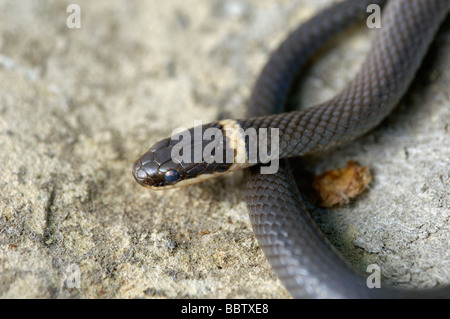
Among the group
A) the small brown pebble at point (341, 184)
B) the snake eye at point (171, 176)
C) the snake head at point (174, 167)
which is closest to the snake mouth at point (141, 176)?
the snake head at point (174, 167)

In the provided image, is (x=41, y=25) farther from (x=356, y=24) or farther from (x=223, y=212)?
(x=356, y=24)

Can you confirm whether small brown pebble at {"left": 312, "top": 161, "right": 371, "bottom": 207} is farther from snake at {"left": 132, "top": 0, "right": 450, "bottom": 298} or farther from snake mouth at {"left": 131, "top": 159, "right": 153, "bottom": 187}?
snake mouth at {"left": 131, "top": 159, "right": 153, "bottom": 187}

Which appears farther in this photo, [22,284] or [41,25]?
[41,25]

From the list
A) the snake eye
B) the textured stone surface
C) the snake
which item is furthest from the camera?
the snake eye

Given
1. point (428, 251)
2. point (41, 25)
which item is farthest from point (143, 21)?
point (428, 251)

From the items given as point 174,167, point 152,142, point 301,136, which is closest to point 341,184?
point 301,136

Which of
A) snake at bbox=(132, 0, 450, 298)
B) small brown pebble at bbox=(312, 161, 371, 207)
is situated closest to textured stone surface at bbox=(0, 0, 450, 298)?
small brown pebble at bbox=(312, 161, 371, 207)
